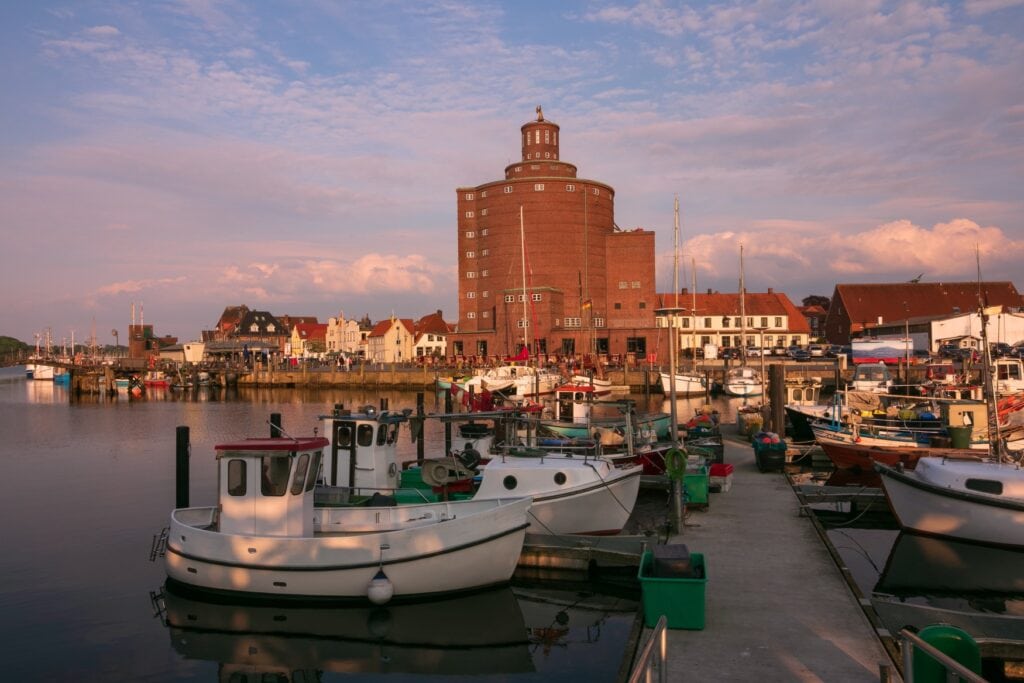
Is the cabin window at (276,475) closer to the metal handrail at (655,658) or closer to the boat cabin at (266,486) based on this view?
the boat cabin at (266,486)

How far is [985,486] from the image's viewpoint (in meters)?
19.0

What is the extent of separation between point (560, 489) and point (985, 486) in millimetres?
10392

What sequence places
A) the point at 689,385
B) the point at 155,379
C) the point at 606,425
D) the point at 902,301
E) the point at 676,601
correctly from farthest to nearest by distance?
1. the point at 155,379
2. the point at 902,301
3. the point at 689,385
4. the point at 606,425
5. the point at 676,601

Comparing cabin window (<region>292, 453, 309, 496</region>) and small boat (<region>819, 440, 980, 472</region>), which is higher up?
cabin window (<region>292, 453, 309, 496</region>)

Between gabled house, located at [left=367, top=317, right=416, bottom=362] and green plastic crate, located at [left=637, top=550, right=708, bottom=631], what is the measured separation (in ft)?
422

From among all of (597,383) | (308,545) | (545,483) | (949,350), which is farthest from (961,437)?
(949,350)

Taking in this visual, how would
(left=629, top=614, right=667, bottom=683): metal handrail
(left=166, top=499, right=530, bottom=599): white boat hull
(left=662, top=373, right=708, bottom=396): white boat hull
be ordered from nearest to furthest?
(left=629, top=614, right=667, bottom=683): metal handrail → (left=166, top=499, right=530, bottom=599): white boat hull → (left=662, top=373, right=708, bottom=396): white boat hull

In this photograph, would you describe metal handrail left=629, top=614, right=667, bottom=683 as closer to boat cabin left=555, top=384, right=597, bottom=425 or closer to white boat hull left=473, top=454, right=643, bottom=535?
white boat hull left=473, top=454, right=643, bottom=535

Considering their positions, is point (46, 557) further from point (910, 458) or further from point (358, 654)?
point (910, 458)

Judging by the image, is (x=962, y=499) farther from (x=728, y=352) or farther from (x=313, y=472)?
(x=728, y=352)

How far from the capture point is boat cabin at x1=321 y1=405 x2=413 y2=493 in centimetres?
2186

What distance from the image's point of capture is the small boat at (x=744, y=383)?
7450cm

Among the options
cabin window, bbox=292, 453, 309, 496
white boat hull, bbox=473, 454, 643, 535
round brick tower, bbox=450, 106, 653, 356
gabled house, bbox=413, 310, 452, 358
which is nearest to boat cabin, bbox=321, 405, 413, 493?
white boat hull, bbox=473, 454, 643, 535

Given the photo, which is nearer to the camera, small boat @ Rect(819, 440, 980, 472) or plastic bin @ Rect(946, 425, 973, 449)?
plastic bin @ Rect(946, 425, 973, 449)
